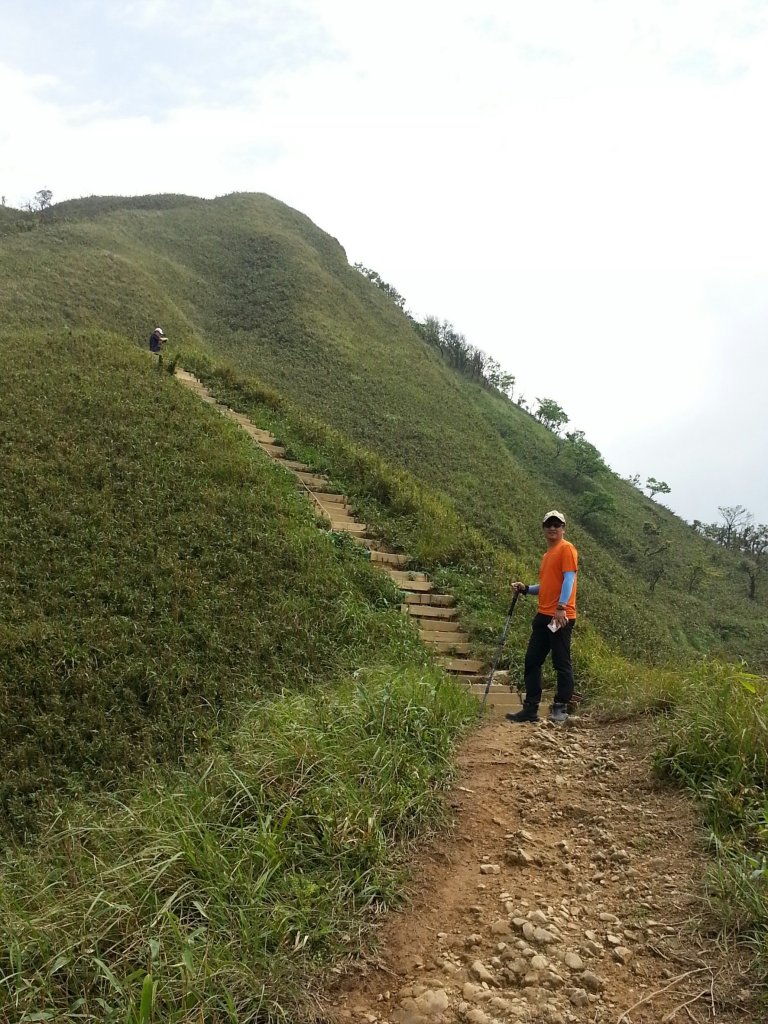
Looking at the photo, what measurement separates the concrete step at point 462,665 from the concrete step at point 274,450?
688cm

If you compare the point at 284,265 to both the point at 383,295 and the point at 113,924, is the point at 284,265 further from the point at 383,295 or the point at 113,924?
the point at 113,924

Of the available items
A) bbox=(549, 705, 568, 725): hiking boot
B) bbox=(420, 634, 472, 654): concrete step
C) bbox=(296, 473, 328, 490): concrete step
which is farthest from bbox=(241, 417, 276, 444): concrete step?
bbox=(549, 705, 568, 725): hiking boot

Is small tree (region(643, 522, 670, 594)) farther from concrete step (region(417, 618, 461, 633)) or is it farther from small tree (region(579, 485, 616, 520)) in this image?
concrete step (region(417, 618, 461, 633))

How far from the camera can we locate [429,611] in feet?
30.9

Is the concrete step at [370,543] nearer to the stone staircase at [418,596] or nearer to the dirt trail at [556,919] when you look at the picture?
the stone staircase at [418,596]

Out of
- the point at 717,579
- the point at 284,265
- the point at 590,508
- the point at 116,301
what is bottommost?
the point at 717,579

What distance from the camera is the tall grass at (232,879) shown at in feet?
8.39

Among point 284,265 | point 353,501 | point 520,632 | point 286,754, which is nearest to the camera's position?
point 286,754

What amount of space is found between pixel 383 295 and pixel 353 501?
121ft

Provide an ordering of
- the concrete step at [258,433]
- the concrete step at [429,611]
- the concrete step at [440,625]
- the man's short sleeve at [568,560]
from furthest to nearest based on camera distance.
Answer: the concrete step at [258,433], the concrete step at [429,611], the concrete step at [440,625], the man's short sleeve at [568,560]

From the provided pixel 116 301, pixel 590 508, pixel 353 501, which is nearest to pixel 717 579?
pixel 590 508

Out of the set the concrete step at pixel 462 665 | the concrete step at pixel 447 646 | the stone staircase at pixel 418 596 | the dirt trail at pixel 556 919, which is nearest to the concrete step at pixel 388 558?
the stone staircase at pixel 418 596

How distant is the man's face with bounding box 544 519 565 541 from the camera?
19.2 ft

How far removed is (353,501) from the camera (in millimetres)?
12438
